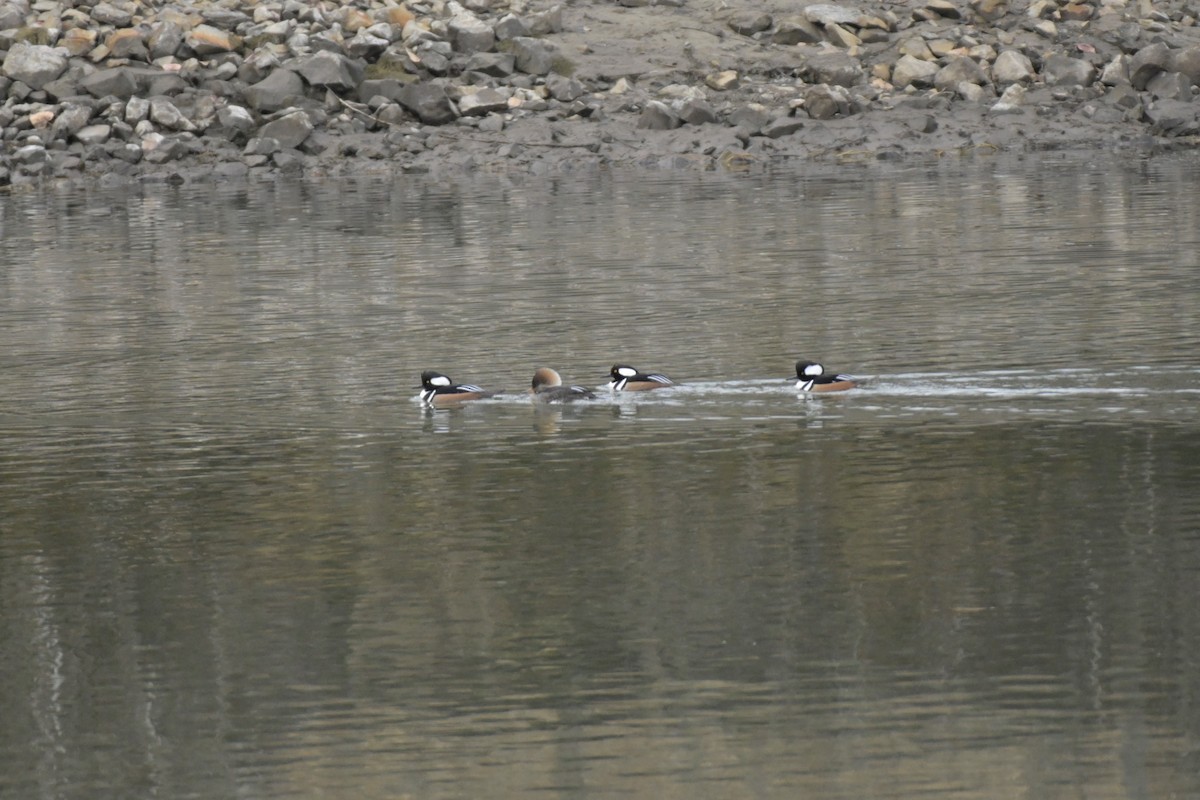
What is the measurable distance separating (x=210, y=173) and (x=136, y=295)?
2223 cm

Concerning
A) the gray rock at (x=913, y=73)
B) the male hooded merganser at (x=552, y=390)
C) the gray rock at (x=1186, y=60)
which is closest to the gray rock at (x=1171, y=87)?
the gray rock at (x=1186, y=60)

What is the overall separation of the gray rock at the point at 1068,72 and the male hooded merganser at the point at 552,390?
38.1m

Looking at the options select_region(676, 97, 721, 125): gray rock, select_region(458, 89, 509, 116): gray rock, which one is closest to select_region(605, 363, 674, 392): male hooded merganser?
select_region(676, 97, 721, 125): gray rock

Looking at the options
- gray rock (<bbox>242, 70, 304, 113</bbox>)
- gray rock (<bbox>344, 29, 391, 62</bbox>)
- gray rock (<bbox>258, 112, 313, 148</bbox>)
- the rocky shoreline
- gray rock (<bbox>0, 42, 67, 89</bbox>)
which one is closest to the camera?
the rocky shoreline

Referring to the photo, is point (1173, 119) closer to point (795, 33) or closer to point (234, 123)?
point (795, 33)

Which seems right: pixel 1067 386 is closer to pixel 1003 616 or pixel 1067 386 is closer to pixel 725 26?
pixel 1003 616

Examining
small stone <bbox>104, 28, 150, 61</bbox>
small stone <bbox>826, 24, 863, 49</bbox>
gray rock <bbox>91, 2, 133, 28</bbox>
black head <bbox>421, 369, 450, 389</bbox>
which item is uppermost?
gray rock <bbox>91, 2, 133, 28</bbox>

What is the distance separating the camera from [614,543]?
43.8ft

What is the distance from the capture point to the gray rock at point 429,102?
51844mm

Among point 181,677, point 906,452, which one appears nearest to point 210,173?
point 906,452

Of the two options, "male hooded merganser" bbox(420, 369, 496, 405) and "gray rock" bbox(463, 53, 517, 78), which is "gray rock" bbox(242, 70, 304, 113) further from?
"male hooded merganser" bbox(420, 369, 496, 405)

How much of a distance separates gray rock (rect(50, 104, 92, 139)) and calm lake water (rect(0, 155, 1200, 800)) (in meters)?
25.9

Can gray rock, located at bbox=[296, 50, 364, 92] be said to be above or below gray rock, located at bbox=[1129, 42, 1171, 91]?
above

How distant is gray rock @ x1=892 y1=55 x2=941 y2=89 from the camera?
53.8 metres
